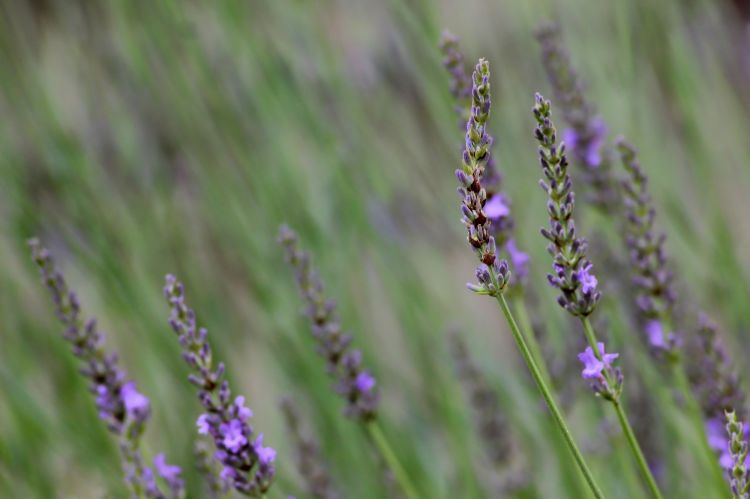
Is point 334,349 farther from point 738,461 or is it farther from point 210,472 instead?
point 738,461

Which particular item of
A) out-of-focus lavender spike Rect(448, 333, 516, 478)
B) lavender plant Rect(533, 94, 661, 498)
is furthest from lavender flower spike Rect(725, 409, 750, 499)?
out-of-focus lavender spike Rect(448, 333, 516, 478)

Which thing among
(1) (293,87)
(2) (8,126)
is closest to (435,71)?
(1) (293,87)

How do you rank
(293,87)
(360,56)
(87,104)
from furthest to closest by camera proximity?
(360,56), (87,104), (293,87)

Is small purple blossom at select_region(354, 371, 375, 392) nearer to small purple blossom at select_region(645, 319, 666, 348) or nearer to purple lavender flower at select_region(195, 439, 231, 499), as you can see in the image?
purple lavender flower at select_region(195, 439, 231, 499)

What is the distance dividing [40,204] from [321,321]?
93cm

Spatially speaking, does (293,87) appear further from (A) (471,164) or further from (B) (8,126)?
(A) (471,164)

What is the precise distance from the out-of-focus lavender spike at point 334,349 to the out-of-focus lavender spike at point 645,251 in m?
0.29

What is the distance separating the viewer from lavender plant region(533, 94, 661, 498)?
29.9 inches

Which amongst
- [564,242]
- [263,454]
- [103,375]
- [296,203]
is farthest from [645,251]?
[296,203]

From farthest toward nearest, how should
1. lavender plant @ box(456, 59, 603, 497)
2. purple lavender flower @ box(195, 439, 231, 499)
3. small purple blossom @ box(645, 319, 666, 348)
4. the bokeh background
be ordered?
the bokeh background → small purple blossom @ box(645, 319, 666, 348) → purple lavender flower @ box(195, 439, 231, 499) → lavender plant @ box(456, 59, 603, 497)

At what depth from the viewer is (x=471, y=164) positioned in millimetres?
737

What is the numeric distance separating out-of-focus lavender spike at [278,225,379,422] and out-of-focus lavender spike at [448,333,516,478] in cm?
37

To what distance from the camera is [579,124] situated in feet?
4.00

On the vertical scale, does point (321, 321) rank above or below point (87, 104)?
below
